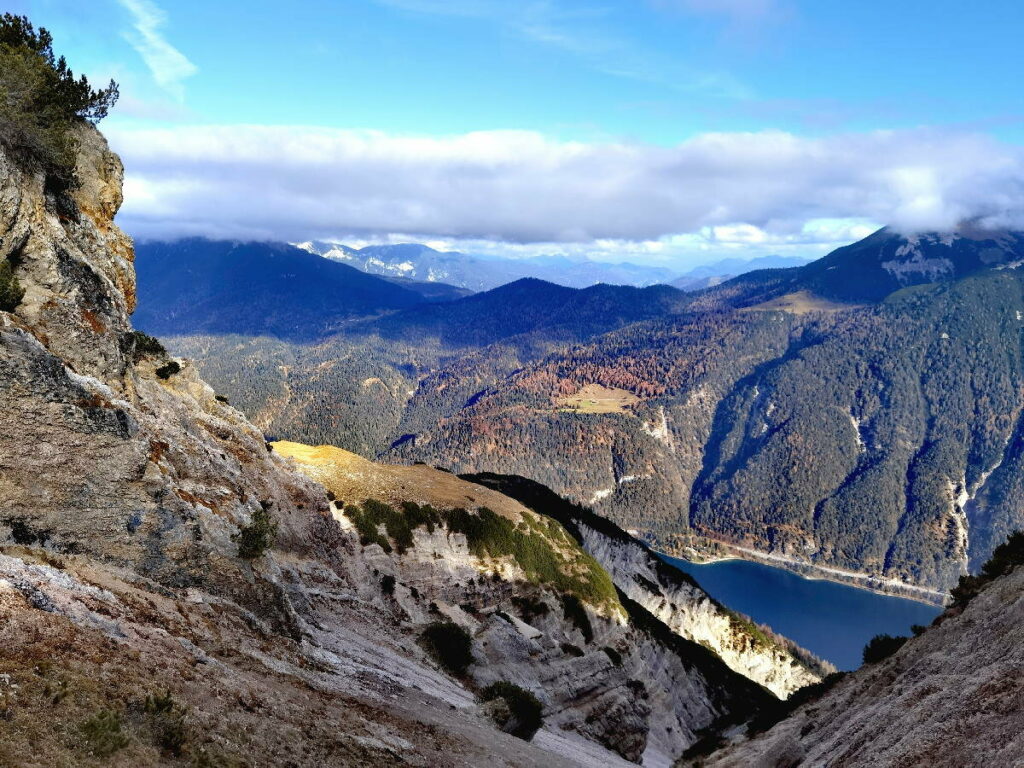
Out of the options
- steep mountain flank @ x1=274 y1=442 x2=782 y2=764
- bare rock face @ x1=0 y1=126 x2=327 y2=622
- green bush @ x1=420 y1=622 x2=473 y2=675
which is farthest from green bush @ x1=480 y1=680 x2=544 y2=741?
bare rock face @ x1=0 y1=126 x2=327 y2=622

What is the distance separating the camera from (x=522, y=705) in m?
45.5

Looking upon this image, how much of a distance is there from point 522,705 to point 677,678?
76.9 m

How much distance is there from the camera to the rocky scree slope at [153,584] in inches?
698

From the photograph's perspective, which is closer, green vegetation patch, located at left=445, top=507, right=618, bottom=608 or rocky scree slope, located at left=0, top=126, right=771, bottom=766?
rocky scree slope, located at left=0, top=126, right=771, bottom=766

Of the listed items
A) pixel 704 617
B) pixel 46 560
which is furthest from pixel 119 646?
pixel 704 617

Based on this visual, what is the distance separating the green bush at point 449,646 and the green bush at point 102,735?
4364 cm

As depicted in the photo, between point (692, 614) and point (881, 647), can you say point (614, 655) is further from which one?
point (692, 614)

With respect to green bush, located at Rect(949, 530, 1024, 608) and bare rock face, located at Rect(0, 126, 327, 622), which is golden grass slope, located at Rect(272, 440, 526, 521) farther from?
green bush, located at Rect(949, 530, 1024, 608)

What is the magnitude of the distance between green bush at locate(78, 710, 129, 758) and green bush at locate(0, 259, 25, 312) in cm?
2484

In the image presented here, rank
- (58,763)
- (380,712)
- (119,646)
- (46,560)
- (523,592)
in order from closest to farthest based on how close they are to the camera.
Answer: (58,763), (119,646), (46,560), (380,712), (523,592)

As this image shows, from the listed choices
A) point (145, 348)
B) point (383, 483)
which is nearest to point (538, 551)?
point (383, 483)

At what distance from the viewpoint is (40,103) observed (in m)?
42.1

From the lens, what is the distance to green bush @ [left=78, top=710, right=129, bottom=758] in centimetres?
1505

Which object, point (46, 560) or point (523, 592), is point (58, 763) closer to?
point (46, 560)
